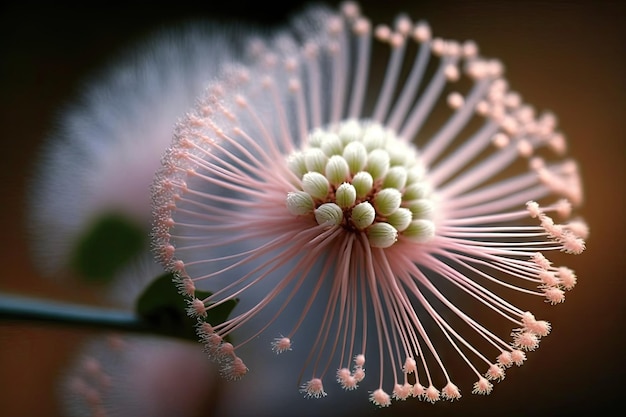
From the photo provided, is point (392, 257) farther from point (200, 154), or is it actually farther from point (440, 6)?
point (440, 6)

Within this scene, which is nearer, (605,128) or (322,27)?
(322,27)

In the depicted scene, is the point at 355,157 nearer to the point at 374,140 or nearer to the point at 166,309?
the point at 374,140

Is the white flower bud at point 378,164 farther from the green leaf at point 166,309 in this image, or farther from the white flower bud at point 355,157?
the green leaf at point 166,309

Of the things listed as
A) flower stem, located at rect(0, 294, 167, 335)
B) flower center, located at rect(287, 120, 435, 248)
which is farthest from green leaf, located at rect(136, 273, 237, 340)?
flower center, located at rect(287, 120, 435, 248)

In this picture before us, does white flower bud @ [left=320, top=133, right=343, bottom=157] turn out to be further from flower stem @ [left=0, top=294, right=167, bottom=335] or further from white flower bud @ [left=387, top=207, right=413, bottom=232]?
flower stem @ [left=0, top=294, right=167, bottom=335]

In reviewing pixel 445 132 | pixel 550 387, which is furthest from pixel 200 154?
pixel 550 387

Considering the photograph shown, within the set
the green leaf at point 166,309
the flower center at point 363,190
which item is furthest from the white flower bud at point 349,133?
the green leaf at point 166,309

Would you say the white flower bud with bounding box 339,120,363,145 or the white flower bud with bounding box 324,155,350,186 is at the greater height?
the white flower bud with bounding box 339,120,363,145
